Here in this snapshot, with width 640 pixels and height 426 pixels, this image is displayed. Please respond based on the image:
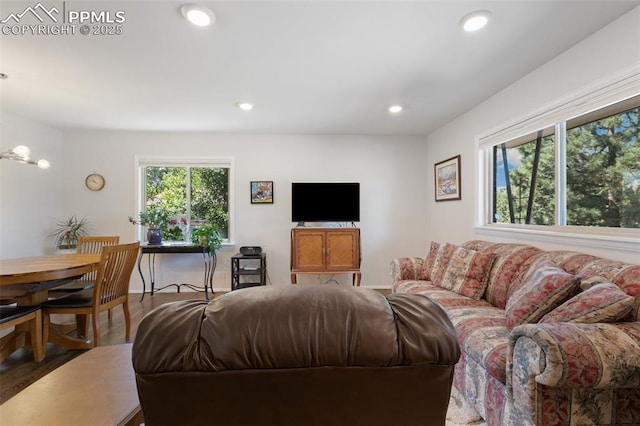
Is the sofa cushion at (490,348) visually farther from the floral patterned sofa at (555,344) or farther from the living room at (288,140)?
the living room at (288,140)

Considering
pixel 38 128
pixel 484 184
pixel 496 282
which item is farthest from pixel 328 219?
pixel 38 128

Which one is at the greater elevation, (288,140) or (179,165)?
(288,140)

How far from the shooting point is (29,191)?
147 inches

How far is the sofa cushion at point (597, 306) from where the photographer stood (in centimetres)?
131

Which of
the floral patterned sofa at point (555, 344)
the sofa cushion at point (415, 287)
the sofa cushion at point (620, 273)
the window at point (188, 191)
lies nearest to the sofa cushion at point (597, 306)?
the floral patterned sofa at point (555, 344)

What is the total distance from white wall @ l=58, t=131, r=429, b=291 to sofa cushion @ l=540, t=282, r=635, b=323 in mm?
3046

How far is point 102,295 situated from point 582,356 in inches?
127

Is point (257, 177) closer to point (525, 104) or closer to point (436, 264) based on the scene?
point (436, 264)

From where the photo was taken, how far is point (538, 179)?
2.60 m

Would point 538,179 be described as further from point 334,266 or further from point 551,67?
point 334,266

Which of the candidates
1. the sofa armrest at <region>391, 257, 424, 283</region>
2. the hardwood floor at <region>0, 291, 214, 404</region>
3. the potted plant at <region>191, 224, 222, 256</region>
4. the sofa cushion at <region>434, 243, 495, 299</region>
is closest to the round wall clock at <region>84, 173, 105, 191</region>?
the potted plant at <region>191, 224, 222, 256</region>

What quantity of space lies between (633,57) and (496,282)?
5.56 ft

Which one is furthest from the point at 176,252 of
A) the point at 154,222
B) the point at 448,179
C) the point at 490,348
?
the point at 448,179

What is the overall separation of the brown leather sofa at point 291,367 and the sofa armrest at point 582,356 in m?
0.83
